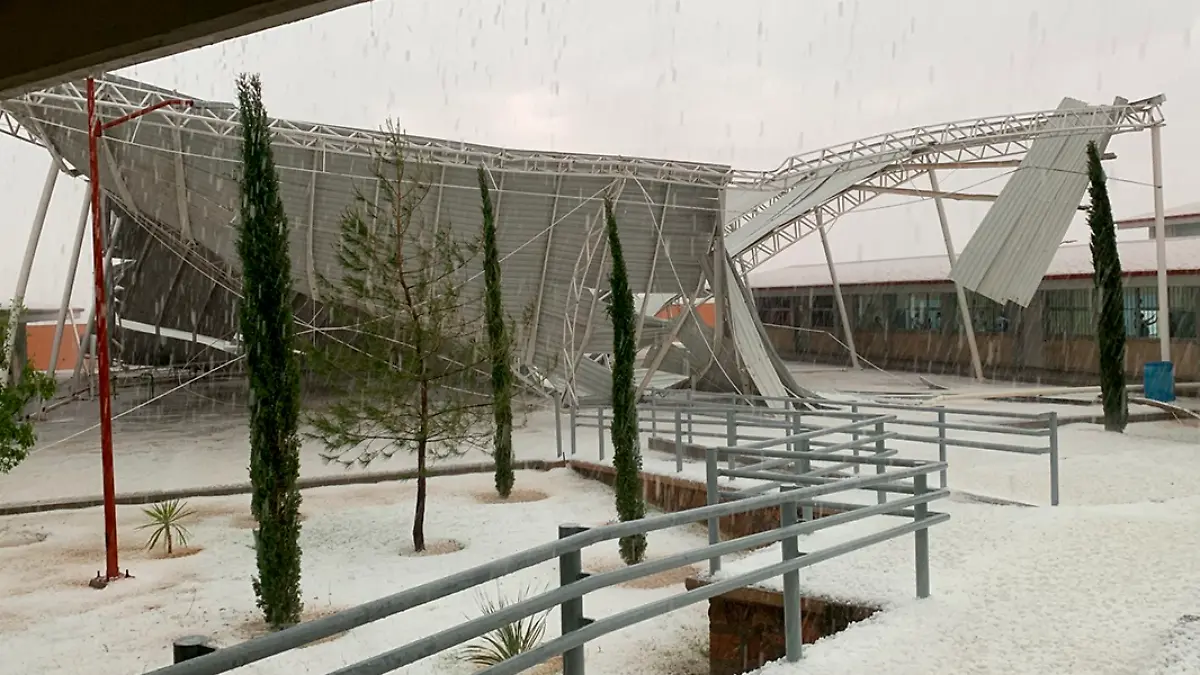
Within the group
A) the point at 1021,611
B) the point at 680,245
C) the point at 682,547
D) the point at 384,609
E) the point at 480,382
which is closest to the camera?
the point at 384,609

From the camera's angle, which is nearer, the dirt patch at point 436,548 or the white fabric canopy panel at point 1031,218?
the dirt patch at point 436,548

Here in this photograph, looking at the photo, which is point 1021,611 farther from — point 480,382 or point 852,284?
point 852,284

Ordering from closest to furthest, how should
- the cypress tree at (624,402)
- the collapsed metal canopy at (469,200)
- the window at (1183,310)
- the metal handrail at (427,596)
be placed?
1. the metal handrail at (427,596)
2. the cypress tree at (624,402)
3. the collapsed metal canopy at (469,200)
4. the window at (1183,310)

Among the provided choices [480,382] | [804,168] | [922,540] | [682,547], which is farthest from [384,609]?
[804,168]

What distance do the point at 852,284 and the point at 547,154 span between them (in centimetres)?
2270

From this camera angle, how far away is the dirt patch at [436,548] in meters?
13.8

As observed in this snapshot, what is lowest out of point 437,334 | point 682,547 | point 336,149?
point 682,547

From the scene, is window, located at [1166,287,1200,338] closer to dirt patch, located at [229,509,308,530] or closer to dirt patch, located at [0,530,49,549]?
dirt patch, located at [229,509,308,530]

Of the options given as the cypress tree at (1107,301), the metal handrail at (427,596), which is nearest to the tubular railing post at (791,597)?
the metal handrail at (427,596)

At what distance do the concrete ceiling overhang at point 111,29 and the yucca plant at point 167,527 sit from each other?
10.6 m

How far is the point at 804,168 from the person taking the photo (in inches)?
1106

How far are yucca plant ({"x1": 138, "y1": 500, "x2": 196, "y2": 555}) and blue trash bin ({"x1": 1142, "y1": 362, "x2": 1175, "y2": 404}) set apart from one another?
20.0 meters

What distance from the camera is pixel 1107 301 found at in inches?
800

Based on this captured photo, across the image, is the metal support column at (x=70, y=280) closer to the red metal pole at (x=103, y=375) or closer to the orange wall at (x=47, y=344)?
the red metal pole at (x=103, y=375)
